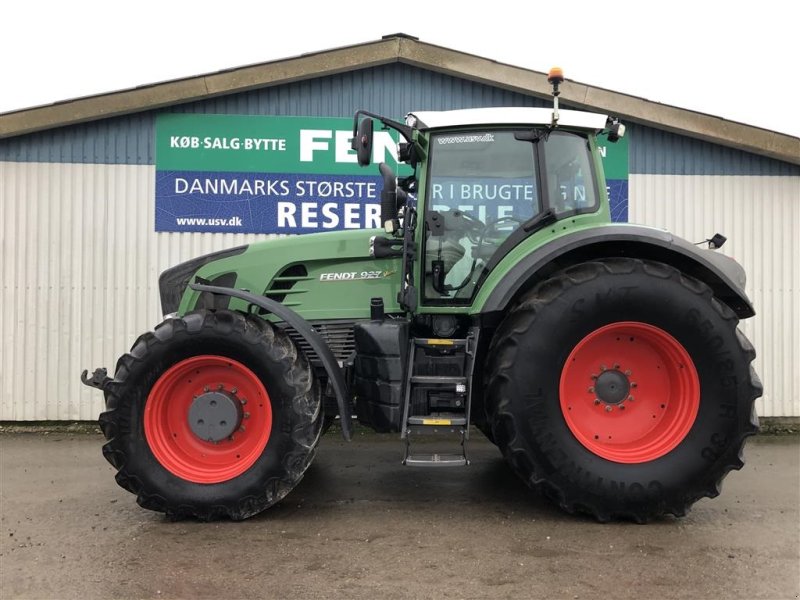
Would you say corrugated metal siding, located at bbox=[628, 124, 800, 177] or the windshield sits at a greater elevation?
corrugated metal siding, located at bbox=[628, 124, 800, 177]

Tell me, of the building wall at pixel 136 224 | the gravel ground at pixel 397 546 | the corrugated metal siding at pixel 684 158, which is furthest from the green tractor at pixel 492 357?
the corrugated metal siding at pixel 684 158

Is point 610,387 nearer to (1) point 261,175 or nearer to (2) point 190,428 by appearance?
(2) point 190,428

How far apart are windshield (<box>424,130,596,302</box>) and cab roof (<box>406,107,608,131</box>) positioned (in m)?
0.08

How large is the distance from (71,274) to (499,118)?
501 cm

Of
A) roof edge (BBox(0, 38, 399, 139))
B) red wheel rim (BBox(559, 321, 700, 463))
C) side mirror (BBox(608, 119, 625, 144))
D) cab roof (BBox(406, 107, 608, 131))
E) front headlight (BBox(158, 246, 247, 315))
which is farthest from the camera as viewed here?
roof edge (BBox(0, 38, 399, 139))

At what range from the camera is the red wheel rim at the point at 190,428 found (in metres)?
3.97

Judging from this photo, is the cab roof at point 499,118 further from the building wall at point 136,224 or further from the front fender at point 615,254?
the building wall at point 136,224

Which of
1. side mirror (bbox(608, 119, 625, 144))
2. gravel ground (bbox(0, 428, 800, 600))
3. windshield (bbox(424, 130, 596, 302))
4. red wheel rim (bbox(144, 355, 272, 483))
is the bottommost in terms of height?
gravel ground (bbox(0, 428, 800, 600))

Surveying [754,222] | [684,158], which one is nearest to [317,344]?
[684,158]

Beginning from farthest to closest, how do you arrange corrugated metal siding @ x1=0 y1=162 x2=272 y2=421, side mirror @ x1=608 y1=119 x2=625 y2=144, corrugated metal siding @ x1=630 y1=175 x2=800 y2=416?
1. corrugated metal siding @ x1=630 y1=175 x2=800 y2=416
2. corrugated metal siding @ x1=0 y1=162 x2=272 y2=421
3. side mirror @ x1=608 y1=119 x2=625 y2=144

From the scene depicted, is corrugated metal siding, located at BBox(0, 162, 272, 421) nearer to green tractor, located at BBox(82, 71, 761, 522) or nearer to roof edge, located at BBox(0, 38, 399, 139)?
roof edge, located at BBox(0, 38, 399, 139)

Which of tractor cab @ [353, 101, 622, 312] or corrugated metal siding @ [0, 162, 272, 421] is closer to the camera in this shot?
tractor cab @ [353, 101, 622, 312]

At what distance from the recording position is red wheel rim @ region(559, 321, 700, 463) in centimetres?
390

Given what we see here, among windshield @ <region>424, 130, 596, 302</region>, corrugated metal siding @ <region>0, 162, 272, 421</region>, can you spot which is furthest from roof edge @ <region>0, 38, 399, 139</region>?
windshield @ <region>424, 130, 596, 302</region>
